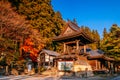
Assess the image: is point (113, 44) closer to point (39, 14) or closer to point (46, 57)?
point (46, 57)

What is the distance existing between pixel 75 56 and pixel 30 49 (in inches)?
506

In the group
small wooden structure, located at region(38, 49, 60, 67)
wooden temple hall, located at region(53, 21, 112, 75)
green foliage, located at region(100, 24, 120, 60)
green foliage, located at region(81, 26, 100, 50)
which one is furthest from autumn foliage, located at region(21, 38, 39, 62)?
green foliage, located at region(81, 26, 100, 50)

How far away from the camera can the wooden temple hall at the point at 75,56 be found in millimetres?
26391

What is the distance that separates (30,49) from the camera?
3619 centimetres

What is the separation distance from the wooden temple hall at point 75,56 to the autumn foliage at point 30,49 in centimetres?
831

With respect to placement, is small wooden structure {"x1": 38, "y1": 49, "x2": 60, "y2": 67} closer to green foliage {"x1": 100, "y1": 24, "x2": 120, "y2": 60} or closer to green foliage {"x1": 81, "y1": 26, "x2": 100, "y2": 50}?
green foliage {"x1": 100, "y1": 24, "x2": 120, "y2": 60}

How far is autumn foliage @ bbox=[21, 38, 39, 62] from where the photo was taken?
35.8 m

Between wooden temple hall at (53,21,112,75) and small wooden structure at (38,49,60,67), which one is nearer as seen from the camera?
wooden temple hall at (53,21,112,75)

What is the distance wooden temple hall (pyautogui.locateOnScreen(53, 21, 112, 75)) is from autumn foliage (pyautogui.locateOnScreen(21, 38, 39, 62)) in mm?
8306

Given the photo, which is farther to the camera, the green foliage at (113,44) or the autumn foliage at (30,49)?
the autumn foliage at (30,49)

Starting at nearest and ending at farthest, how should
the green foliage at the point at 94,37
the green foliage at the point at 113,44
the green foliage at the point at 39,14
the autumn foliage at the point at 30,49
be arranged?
the green foliage at the point at 113,44 < the autumn foliage at the point at 30,49 < the green foliage at the point at 39,14 < the green foliage at the point at 94,37

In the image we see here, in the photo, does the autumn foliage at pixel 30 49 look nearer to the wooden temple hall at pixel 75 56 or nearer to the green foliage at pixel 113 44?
the wooden temple hall at pixel 75 56

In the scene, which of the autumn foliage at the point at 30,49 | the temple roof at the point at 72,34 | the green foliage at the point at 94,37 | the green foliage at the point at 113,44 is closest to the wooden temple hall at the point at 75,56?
the temple roof at the point at 72,34

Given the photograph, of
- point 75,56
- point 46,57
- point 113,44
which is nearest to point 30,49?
point 46,57
